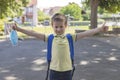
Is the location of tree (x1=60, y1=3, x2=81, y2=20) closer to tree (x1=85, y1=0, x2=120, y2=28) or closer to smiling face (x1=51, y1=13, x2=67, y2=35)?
tree (x1=85, y1=0, x2=120, y2=28)

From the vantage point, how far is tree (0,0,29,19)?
3356cm

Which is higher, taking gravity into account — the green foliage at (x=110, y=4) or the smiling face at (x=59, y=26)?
the green foliage at (x=110, y=4)

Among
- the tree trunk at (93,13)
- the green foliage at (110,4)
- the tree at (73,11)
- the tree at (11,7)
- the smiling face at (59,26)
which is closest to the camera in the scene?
the smiling face at (59,26)

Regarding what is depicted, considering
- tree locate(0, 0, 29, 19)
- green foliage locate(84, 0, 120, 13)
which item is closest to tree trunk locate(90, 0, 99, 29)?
green foliage locate(84, 0, 120, 13)

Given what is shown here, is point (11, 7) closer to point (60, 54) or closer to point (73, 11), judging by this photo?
point (60, 54)

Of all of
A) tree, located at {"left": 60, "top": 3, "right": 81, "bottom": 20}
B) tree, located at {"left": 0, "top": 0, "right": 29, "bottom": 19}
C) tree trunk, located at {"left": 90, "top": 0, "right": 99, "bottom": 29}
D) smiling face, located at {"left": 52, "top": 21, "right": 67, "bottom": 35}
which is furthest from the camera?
tree, located at {"left": 60, "top": 3, "right": 81, "bottom": 20}

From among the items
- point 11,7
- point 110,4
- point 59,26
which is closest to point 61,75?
point 59,26

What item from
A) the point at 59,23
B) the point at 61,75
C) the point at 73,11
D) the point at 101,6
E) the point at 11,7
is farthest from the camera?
the point at 73,11

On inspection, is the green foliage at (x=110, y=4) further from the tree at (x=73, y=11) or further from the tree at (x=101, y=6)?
the tree at (x=73, y=11)

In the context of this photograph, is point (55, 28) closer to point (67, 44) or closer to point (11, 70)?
point (67, 44)

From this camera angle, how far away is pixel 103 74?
9445mm

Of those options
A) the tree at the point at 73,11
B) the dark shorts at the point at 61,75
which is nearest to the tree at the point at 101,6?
the dark shorts at the point at 61,75

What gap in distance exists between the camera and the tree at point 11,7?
33.6 meters

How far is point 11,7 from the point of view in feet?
115
